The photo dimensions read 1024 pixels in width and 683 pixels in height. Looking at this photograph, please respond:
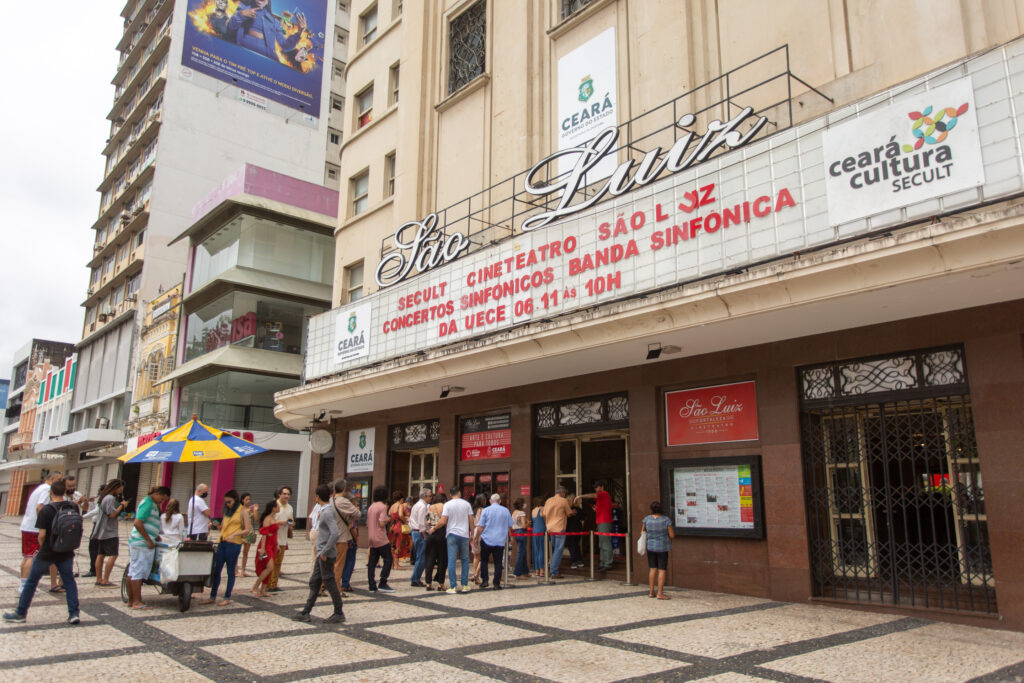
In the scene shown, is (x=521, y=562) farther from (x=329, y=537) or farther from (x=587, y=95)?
(x=587, y=95)

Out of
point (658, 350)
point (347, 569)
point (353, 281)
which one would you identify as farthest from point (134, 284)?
point (658, 350)

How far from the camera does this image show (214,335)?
3166cm

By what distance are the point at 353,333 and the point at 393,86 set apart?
346 inches

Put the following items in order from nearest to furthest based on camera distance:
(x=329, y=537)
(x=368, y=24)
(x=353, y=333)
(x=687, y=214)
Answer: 1. (x=329, y=537)
2. (x=687, y=214)
3. (x=353, y=333)
4. (x=368, y=24)

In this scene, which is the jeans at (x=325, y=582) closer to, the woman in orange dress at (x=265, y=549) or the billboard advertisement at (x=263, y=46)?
the woman in orange dress at (x=265, y=549)

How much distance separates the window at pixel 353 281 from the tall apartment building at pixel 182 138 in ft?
61.2

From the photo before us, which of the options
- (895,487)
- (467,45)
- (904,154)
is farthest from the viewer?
(467,45)

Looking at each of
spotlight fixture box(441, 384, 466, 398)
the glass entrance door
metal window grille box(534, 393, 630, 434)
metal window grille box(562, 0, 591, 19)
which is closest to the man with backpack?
spotlight fixture box(441, 384, 466, 398)

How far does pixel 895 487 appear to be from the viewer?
10523mm

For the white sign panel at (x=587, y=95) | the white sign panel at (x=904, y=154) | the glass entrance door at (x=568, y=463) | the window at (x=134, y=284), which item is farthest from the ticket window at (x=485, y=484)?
the window at (x=134, y=284)

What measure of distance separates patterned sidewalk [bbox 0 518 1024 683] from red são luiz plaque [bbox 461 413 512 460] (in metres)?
5.82

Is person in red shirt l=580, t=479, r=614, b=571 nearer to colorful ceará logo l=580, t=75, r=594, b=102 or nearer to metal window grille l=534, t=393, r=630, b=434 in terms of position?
metal window grille l=534, t=393, r=630, b=434

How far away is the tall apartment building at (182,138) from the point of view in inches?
1612

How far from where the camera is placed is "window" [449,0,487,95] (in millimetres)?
19312
